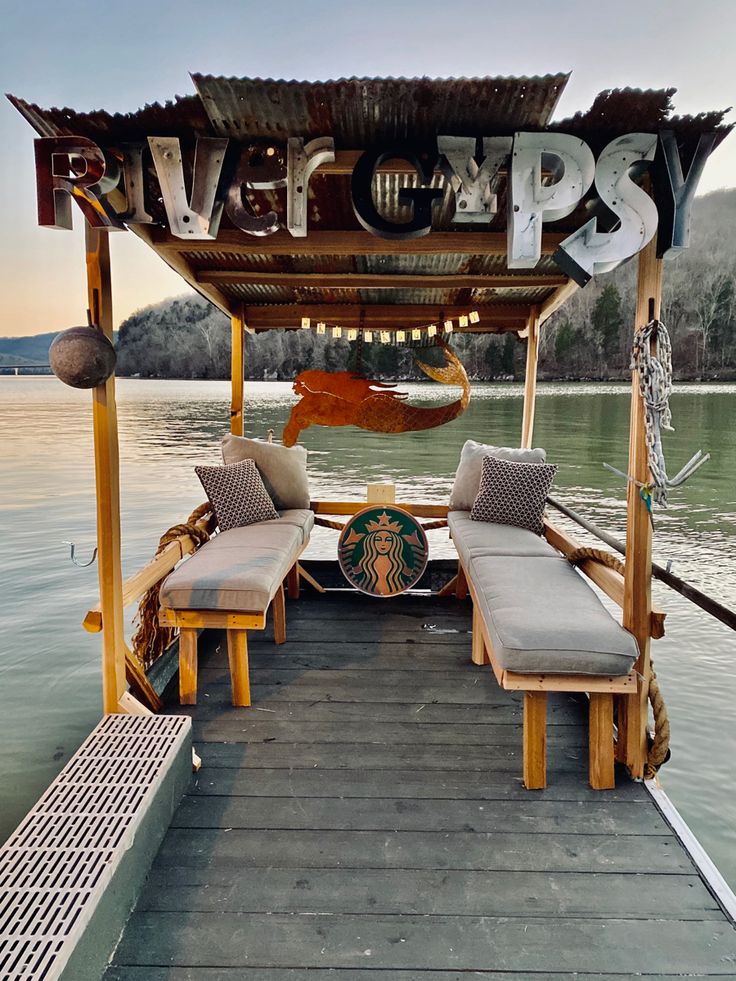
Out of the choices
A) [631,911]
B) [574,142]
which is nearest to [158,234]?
[574,142]

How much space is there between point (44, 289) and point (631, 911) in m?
21.5

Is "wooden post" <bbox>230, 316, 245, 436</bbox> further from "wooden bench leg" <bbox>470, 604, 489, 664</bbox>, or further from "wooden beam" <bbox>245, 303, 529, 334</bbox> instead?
"wooden bench leg" <bbox>470, 604, 489, 664</bbox>

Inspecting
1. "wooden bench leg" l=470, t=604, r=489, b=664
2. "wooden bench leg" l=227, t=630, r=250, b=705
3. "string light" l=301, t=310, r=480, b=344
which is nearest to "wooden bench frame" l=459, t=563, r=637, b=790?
"wooden bench leg" l=470, t=604, r=489, b=664

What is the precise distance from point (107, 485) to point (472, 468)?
307 centimetres

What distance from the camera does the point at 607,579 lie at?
3443 mm

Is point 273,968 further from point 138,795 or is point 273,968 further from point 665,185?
point 665,185

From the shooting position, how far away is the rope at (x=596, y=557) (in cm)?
345

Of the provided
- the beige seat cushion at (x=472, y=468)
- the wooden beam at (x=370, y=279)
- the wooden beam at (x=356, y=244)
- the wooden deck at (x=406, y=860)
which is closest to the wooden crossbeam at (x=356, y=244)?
the wooden beam at (x=356, y=244)

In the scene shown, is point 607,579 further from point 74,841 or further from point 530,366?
point 530,366

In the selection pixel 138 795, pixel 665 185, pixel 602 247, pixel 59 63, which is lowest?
pixel 138 795

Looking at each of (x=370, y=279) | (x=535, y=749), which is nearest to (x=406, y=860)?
(x=535, y=749)

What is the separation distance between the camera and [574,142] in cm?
259

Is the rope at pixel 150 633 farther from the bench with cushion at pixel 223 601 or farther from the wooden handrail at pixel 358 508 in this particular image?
the wooden handrail at pixel 358 508

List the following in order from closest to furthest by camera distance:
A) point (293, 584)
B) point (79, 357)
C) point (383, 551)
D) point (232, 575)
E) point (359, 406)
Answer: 1. point (79, 357)
2. point (232, 575)
3. point (383, 551)
4. point (293, 584)
5. point (359, 406)
